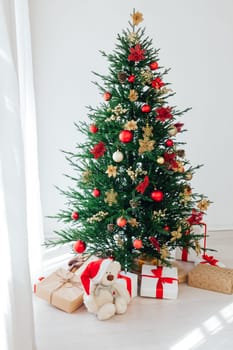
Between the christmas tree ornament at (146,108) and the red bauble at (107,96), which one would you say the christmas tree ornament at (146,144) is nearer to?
the christmas tree ornament at (146,108)

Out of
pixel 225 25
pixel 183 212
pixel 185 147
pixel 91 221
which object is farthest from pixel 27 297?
pixel 225 25

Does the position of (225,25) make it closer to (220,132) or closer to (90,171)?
(220,132)

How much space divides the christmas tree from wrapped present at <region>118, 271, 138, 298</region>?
0.35 ft

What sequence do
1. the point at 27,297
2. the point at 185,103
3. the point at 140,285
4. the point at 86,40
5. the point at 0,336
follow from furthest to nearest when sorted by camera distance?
1. the point at 185,103
2. the point at 86,40
3. the point at 140,285
4. the point at 27,297
5. the point at 0,336

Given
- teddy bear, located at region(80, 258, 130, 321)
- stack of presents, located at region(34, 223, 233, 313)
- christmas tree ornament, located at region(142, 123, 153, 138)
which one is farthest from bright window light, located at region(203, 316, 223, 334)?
christmas tree ornament, located at region(142, 123, 153, 138)

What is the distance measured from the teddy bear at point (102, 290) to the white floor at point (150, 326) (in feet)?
0.15

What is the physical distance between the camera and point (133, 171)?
2.21 meters

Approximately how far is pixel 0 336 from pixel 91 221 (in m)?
1.02

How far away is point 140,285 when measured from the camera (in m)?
2.21

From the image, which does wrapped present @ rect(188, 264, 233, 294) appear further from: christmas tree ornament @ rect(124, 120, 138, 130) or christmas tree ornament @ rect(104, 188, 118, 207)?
christmas tree ornament @ rect(124, 120, 138, 130)

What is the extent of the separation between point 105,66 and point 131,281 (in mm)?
1617

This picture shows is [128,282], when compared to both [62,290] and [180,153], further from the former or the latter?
[180,153]

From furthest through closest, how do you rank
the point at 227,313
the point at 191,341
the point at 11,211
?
1. the point at 227,313
2. the point at 191,341
3. the point at 11,211

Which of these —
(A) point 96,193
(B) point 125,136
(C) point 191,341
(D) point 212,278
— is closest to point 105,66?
(B) point 125,136
